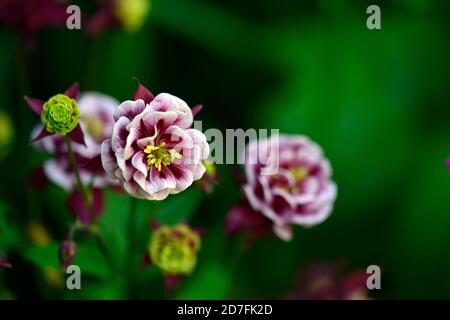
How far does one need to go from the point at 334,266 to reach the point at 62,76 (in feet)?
2.92

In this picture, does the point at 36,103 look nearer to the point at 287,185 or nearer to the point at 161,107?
the point at 161,107

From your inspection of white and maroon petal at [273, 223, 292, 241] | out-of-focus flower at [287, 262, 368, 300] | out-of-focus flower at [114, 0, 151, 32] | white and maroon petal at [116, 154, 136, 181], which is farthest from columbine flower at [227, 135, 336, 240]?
out-of-focus flower at [114, 0, 151, 32]

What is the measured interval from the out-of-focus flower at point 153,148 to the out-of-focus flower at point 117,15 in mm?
481

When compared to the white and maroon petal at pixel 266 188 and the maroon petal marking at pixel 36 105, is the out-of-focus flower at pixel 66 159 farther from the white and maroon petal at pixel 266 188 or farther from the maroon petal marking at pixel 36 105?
the white and maroon petal at pixel 266 188

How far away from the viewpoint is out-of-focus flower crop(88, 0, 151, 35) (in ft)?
4.50

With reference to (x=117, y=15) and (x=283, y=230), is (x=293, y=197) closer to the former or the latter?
(x=283, y=230)

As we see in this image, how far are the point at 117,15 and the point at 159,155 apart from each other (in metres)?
0.51

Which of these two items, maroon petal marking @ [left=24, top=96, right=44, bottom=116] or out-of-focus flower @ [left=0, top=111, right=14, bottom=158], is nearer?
maroon petal marking @ [left=24, top=96, right=44, bottom=116]

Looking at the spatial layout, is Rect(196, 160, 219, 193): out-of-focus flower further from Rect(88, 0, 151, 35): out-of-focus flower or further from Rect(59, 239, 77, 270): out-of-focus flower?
Rect(88, 0, 151, 35): out-of-focus flower

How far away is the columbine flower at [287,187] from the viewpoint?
1.15 meters

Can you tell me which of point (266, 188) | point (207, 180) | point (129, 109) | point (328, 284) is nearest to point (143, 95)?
point (129, 109)

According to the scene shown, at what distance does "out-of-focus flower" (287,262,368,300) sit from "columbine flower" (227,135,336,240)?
162 millimetres
